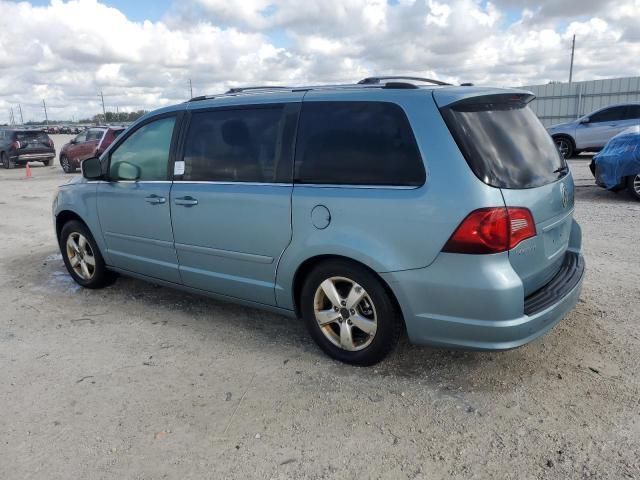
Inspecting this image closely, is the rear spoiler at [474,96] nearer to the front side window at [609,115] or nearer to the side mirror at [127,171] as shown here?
the side mirror at [127,171]

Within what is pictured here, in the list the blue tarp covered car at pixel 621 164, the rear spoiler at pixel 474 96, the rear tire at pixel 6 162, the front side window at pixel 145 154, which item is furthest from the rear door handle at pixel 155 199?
the rear tire at pixel 6 162

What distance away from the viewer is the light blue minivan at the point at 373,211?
9.65 feet

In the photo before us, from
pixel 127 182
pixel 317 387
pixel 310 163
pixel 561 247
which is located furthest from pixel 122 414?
pixel 561 247

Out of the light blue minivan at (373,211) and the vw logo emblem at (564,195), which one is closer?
the light blue minivan at (373,211)

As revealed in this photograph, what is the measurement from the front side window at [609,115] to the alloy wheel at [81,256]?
Answer: 14.6 metres

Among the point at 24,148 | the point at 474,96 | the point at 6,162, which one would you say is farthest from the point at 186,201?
the point at 6,162

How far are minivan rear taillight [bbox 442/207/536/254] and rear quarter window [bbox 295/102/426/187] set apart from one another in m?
0.36

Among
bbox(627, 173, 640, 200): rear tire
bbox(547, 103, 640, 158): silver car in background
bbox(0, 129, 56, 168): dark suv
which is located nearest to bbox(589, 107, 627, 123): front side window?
bbox(547, 103, 640, 158): silver car in background

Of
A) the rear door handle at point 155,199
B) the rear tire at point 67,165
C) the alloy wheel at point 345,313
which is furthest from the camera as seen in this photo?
the rear tire at point 67,165

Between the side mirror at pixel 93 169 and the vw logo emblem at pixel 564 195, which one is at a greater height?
the side mirror at pixel 93 169

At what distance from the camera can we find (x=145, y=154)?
15.0 feet

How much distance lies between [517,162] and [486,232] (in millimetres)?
562

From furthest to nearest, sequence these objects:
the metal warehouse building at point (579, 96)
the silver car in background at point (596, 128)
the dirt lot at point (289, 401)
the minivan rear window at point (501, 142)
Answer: the metal warehouse building at point (579, 96)
the silver car in background at point (596, 128)
the minivan rear window at point (501, 142)
the dirt lot at point (289, 401)

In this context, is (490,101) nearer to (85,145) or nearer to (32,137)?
(85,145)
